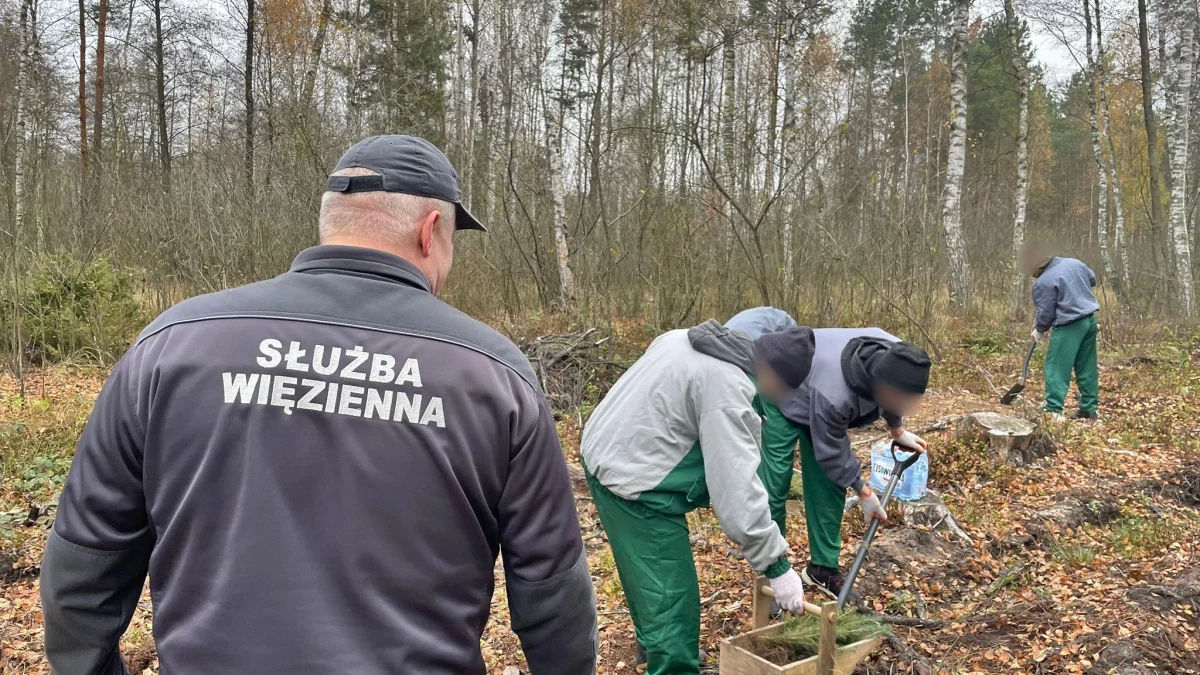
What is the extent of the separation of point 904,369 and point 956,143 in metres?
10.6

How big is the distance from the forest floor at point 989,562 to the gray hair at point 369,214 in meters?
2.94

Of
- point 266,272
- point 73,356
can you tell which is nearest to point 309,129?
point 266,272

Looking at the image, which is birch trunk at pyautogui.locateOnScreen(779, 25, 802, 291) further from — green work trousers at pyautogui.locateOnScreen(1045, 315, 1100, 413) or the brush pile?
the brush pile

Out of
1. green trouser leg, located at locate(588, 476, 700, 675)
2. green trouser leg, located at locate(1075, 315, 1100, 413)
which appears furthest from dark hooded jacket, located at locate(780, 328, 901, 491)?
green trouser leg, located at locate(1075, 315, 1100, 413)

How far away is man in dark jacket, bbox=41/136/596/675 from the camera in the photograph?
1.43 m

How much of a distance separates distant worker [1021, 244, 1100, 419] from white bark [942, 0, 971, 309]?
4376mm

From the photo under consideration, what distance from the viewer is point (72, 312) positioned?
9.02 metres

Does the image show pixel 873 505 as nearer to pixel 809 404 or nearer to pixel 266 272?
pixel 809 404

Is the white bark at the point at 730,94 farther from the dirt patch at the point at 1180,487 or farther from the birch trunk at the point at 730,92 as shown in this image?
the dirt patch at the point at 1180,487

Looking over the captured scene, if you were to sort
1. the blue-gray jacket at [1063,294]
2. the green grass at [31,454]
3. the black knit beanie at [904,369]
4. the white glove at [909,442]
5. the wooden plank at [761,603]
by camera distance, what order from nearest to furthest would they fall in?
1. the wooden plank at [761,603]
2. the black knit beanie at [904,369]
3. the white glove at [909,442]
4. the green grass at [31,454]
5. the blue-gray jacket at [1063,294]

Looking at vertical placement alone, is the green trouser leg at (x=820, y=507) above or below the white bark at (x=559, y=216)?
below

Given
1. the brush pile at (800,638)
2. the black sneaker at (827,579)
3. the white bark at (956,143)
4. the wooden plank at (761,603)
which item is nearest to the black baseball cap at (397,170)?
the wooden plank at (761,603)

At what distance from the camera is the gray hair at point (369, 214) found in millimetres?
1657

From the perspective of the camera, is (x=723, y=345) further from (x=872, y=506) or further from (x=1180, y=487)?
(x=1180, y=487)
